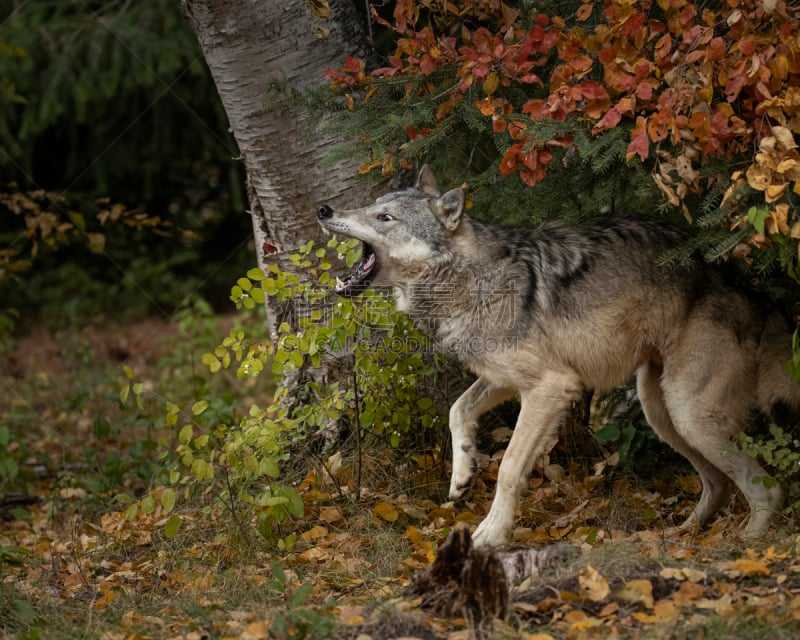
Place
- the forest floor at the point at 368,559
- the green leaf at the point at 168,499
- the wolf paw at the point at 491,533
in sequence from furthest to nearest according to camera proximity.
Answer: the wolf paw at the point at 491,533
the green leaf at the point at 168,499
the forest floor at the point at 368,559

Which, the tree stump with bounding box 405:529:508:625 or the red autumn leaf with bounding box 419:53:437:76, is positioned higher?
the red autumn leaf with bounding box 419:53:437:76

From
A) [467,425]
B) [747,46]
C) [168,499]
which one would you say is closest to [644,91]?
[747,46]

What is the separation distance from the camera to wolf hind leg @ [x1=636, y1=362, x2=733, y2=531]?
225 inches

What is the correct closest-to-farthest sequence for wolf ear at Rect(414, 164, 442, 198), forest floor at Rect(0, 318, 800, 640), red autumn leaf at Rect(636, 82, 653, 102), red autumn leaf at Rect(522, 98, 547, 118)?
forest floor at Rect(0, 318, 800, 640)
red autumn leaf at Rect(636, 82, 653, 102)
red autumn leaf at Rect(522, 98, 547, 118)
wolf ear at Rect(414, 164, 442, 198)

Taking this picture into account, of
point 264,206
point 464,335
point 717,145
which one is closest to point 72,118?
point 264,206

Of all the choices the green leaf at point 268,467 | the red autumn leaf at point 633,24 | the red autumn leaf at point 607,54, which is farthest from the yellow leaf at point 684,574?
the red autumn leaf at point 633,24

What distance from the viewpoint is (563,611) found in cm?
392

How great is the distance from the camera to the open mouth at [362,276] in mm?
5578

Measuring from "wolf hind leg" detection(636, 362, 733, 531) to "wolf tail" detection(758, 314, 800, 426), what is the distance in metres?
0.53

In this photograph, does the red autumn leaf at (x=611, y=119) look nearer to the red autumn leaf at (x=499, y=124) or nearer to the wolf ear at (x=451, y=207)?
the red autumn leaf at (x=499, y=124)

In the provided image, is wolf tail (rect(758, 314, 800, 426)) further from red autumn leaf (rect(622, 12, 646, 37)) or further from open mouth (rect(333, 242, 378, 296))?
open mouth (rect(333, 242, 378, 296))

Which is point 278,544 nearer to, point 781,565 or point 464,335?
point 464,335

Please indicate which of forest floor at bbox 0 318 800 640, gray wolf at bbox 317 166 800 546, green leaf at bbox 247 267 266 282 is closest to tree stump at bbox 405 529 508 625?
forest floor at bbox 0 318 800 640

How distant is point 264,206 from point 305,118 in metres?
0.70
